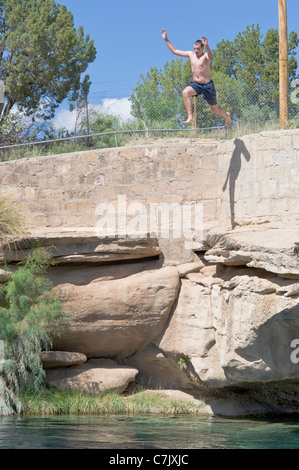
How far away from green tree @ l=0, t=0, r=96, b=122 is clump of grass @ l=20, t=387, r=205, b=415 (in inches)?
420

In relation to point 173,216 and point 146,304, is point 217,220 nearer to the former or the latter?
point 173,216

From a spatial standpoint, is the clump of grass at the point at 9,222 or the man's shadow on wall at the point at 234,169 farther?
the man's shadow on wall at the point at 234,169

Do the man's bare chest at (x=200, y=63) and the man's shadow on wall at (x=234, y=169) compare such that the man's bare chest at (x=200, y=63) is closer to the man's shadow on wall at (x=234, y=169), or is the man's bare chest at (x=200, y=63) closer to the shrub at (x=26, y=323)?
the man's shadow on wall at (x=234, y=169)

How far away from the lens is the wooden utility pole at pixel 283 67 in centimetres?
1474

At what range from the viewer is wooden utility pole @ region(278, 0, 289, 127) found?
580 inches

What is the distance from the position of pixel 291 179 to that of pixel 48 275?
14.9ft

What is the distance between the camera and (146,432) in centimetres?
1009

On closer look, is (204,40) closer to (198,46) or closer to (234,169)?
(198,46)

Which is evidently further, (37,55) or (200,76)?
(37,55)

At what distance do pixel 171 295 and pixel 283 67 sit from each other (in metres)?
5.56

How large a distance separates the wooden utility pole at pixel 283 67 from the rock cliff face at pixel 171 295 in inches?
91.0

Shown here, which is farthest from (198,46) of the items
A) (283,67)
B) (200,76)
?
(283,67)

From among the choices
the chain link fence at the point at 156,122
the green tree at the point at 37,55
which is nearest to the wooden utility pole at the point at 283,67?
the chain link fence at the point at 156,122

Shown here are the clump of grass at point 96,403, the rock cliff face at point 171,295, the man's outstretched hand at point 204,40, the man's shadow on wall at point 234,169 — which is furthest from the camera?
the man's shadow on wall at point 234,169
